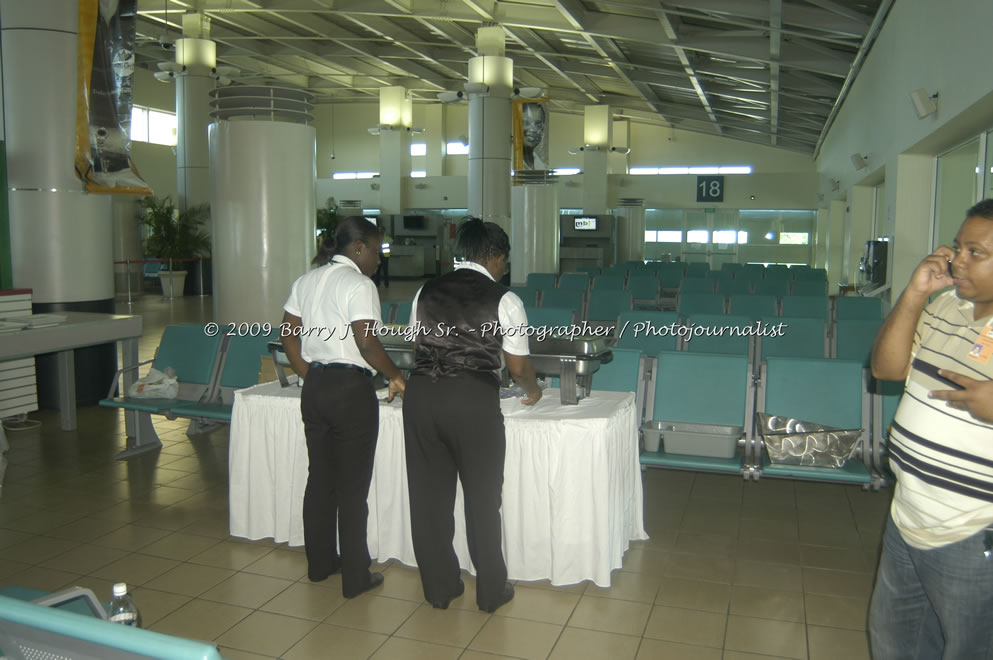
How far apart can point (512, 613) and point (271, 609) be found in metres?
1.04

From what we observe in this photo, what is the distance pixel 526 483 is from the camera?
3.49 m

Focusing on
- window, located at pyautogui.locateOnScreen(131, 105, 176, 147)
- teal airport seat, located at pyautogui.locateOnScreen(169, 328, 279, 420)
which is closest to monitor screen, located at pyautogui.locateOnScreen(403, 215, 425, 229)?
window, located at pyautogui.locateOnScreen(131, 105, 176, 147)

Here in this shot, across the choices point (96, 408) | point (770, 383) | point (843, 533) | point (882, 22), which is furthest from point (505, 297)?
point (882, 22)

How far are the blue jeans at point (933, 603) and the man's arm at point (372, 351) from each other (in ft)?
6.27

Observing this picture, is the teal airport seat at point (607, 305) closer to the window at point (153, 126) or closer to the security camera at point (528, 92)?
the security camera at point (528, 92)

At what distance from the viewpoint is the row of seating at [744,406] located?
4156 mm

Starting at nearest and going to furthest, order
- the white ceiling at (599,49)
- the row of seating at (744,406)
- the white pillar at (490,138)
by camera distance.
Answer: the row of seating at (744,406) → the white ceiling at (599,49) → the white pillar at (490,138)

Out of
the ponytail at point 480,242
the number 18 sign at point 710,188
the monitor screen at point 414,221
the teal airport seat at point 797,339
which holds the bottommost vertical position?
the teal airport seat at point 797,339

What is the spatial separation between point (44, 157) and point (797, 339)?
257 inches

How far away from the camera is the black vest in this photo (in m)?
3.06

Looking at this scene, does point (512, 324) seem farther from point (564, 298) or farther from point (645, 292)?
point (645, 292)

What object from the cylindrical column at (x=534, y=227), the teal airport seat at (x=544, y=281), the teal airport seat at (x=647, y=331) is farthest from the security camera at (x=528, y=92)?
the teal airport seat at (x=647, y=331)

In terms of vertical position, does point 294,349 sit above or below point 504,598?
above

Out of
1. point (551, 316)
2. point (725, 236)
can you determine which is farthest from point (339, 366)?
point (725, 236)
